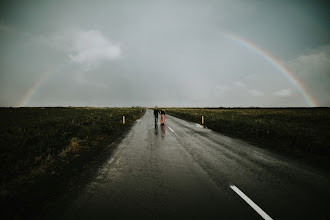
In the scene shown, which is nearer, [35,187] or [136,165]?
[35,187]

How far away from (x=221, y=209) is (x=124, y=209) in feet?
5.82

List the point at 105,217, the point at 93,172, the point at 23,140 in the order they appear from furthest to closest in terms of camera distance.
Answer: the point at 23,140, the point at 93,172, the point at 105,217

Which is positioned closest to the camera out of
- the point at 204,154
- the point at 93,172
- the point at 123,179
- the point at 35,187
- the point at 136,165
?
the point at 35,187

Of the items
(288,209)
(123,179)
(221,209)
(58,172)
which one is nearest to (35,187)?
(58,172)

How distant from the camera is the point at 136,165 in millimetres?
4855

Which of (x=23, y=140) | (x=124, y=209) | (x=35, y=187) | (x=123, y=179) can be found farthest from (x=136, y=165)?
(x=23, y=140)

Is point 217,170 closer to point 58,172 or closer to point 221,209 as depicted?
point 221,209

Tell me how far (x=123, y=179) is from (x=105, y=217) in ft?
4.57

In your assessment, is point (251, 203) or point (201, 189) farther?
point (201, 189)

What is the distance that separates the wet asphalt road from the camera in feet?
8.43

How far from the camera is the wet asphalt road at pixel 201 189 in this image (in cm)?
257

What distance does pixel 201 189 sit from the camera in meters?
3.37

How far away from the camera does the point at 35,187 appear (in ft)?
11.2

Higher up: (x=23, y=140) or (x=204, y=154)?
(x=23, y=140)
